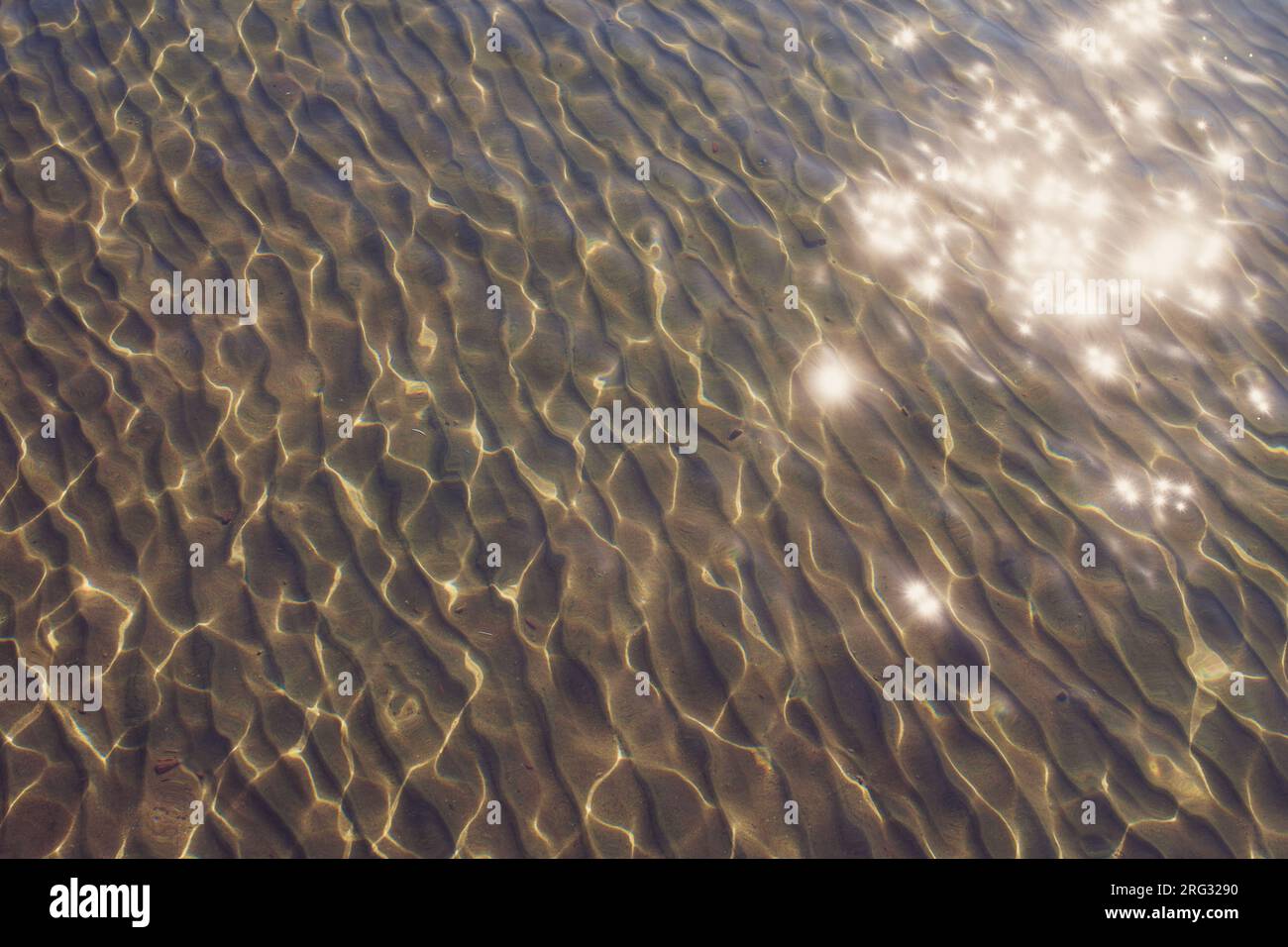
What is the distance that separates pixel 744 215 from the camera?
16.6ft

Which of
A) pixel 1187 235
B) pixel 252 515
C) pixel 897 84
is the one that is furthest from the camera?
pixel 897 84

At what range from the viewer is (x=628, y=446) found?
14.1 ft

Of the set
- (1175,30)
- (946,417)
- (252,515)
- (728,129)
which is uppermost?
(1175,30)

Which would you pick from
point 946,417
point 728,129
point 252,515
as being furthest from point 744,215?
point 252,515

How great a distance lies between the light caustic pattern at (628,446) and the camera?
3605 mm

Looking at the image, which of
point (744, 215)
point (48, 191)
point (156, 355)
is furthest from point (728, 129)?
point (48, 191)

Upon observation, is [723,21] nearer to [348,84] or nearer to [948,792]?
[348,84]

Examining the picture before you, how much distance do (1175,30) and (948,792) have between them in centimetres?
566

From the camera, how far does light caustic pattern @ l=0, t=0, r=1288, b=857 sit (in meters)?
3.61

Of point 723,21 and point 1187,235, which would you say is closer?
point 1187,235

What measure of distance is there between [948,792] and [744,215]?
3082 millimetres

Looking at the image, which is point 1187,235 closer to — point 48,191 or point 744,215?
point 744,215

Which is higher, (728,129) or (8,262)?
(728,129)
